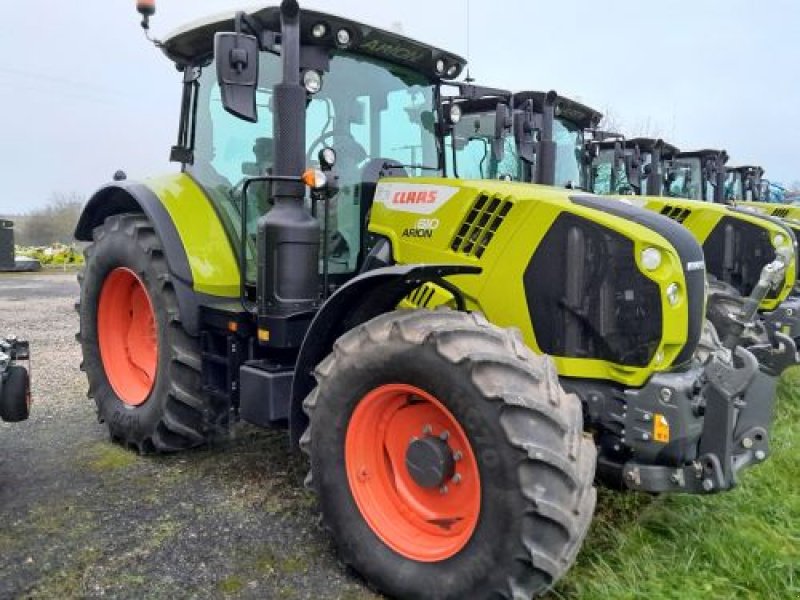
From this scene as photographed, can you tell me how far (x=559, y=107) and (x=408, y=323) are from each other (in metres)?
5.59

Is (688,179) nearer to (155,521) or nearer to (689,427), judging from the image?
(689,427)

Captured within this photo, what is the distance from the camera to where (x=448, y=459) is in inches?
109

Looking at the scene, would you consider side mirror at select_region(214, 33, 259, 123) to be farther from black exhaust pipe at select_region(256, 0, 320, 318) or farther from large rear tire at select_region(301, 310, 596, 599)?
large rear tire at select_region(301, 310, 596, 599)

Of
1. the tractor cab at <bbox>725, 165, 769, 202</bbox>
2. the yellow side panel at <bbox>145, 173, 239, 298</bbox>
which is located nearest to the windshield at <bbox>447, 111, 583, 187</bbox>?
the yellow side panel at <bbox>145, 173, 239, 298</bbox>

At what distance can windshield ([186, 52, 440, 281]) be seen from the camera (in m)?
3.81

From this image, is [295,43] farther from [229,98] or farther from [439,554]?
[439,554]

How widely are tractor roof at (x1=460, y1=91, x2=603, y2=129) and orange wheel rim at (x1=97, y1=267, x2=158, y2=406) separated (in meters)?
3.22

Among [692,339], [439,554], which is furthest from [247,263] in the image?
[692,339]

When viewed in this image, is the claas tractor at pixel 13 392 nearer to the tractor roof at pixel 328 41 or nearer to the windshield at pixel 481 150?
the tractor roof at pixel 328 41

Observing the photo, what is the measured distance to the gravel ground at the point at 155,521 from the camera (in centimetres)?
290

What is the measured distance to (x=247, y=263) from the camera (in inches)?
156

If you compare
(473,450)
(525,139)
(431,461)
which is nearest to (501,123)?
(525,139)

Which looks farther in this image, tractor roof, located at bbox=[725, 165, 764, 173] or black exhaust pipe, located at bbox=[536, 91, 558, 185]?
tractor roof, located at bbox=[725, 165, 764, 173]

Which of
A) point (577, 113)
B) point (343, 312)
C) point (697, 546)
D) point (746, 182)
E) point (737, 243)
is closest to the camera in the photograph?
point (697, 546)
